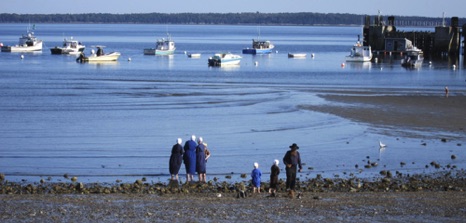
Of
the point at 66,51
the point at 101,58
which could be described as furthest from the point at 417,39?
the point at 66,51

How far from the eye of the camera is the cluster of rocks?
22469 millimetres

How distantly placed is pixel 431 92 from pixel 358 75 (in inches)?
829

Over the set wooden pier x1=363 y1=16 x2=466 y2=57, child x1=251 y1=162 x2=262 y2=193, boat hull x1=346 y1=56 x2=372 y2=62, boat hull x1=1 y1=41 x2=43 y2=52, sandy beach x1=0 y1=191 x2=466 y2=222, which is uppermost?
child x1=251 y1=162 x2=262 y2=193

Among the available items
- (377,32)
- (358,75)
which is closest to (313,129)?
(358,75)

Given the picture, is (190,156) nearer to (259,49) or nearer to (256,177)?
(256,177)

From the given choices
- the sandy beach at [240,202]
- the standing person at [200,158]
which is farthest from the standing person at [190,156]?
the sandy beach at [240,202]

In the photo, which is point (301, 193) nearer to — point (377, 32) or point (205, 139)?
point (205, 139)

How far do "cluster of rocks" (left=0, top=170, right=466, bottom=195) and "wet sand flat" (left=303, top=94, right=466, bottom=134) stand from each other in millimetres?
12485

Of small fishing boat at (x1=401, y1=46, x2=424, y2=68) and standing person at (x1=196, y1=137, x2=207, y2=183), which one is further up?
standing person at (x1=196, y1=137, x2=207, y2=183)

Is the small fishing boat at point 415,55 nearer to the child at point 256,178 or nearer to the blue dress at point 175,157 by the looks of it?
the blue dress at point 175,157

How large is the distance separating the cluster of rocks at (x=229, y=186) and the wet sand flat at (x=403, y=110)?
12.5 meters

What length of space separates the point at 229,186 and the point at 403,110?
75.1ft

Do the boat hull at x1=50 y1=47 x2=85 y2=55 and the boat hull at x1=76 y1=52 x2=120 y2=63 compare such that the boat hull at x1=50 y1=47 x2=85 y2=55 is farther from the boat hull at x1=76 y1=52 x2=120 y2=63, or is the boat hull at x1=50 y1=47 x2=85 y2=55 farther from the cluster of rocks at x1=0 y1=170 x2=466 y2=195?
the cluster of rocks at x1=0 y1=170 x2=466 y2=195

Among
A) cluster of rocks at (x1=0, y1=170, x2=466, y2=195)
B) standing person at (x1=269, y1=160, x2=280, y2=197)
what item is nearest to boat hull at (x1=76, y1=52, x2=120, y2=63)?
cluster of rocks at (x1=0, y1=170, x2=466, y2=195)
